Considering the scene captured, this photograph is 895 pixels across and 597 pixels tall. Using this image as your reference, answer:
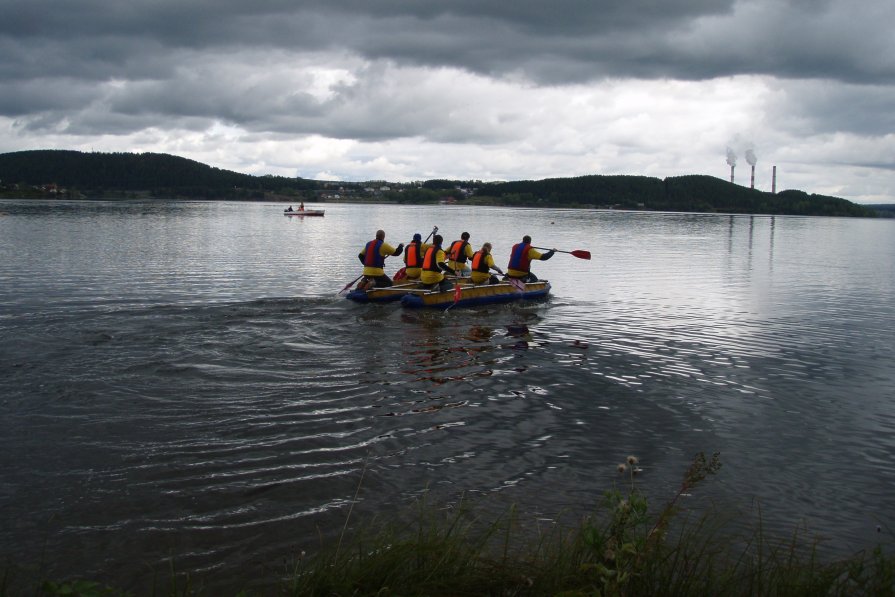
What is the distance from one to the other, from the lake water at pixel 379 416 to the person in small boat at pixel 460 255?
2.53 meters

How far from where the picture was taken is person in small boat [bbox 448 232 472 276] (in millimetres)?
22422

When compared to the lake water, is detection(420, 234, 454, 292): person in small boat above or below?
above

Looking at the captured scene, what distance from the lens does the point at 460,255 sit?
2269 centimetres

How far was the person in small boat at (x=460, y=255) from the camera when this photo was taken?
22422mm

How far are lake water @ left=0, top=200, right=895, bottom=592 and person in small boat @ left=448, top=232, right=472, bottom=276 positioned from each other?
2525mm

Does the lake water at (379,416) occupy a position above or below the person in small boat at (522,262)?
below

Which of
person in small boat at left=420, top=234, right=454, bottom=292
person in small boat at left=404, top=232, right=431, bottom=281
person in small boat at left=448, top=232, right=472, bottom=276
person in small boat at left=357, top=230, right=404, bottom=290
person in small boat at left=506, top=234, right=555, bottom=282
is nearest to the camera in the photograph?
person in small boat at left=420, top=234, right=454, bottom=292

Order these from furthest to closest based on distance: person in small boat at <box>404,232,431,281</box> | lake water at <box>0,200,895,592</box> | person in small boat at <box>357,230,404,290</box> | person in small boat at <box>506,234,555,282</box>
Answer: person in small boat at <box>506,234,555,282</box> → person in small boat at <box>404,232,431,281</box> → person in small boat at <box>357,230,404,290</box> → lake water at <box>0,200,895,592</box>

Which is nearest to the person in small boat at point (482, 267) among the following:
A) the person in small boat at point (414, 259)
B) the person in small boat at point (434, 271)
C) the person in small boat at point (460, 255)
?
the person in small boat at point (460, 255)

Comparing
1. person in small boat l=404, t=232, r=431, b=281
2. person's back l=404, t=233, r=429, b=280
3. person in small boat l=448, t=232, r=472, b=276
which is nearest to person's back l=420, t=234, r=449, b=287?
person in small boat l=404, t=232, r=431, b=281

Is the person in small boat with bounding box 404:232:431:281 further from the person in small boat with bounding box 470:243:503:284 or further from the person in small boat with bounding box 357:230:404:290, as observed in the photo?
the person in small boat with bounding box 470:243:503:284

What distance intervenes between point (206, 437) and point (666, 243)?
168ft

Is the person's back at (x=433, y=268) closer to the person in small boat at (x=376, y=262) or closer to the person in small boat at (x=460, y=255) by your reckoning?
the person in small boat at (x=376, y=262)

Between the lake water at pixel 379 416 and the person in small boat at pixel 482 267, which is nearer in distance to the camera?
the lake water at pixel 379 416
